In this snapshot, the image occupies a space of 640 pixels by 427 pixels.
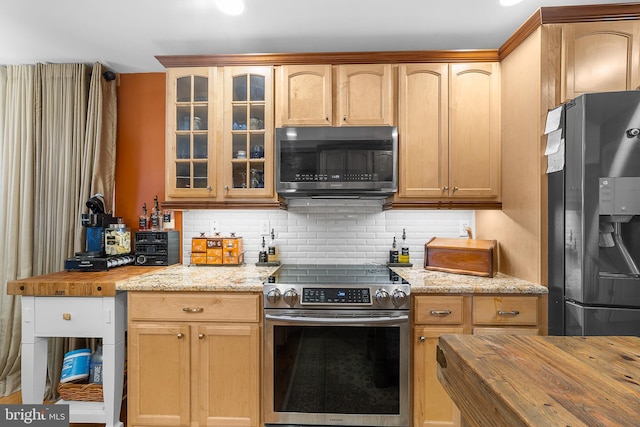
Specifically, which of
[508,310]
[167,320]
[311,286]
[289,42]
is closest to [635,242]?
[508,310]

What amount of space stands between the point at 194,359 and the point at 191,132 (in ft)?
5.01

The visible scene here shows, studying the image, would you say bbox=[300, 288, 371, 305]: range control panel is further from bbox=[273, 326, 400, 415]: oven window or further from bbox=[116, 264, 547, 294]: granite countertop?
bbox=[116, 264, 547, 294]: granite countertop

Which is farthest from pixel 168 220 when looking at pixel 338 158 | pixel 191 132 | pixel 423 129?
pixel 423 129

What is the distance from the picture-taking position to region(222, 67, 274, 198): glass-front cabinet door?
2307mm

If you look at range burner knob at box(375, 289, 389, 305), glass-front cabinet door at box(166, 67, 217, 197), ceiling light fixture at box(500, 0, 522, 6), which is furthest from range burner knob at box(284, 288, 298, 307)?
ceiling light fixture at box(500, 0, 522, 6)

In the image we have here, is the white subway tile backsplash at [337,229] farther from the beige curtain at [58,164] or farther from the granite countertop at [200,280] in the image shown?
the beige curtain at [58,164]

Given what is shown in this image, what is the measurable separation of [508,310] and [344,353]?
99 centimetres

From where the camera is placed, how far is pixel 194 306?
194cm

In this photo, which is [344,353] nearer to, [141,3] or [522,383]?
[522,383]

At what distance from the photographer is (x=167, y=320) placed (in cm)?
194

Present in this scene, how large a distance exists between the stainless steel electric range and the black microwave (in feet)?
2.27

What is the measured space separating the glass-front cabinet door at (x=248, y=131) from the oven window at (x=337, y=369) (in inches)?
40.2

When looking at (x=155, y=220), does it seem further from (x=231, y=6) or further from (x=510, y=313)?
(x=510, y=313)

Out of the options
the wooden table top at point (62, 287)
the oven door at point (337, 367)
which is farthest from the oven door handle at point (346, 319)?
the wooden table top at point (62, 287)
